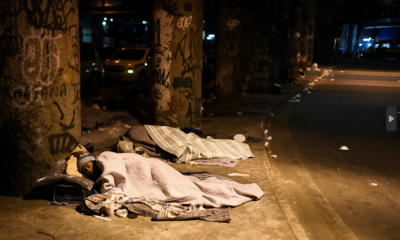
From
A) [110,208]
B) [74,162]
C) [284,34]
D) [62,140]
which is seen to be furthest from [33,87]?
[284,34]

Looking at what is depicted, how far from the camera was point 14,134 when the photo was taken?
14.4ft

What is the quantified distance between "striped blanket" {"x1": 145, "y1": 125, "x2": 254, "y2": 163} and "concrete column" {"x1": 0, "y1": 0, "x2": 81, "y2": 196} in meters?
2.10

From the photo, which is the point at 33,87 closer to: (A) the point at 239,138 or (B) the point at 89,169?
(B) the point at 89,169

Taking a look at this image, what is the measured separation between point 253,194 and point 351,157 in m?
3.37

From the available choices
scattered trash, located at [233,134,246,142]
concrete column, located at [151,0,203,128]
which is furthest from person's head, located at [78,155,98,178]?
scattered trash, located at [233,134,246,142]

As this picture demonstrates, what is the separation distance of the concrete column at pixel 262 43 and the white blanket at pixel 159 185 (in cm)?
1127

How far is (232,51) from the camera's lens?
11773 millimetres

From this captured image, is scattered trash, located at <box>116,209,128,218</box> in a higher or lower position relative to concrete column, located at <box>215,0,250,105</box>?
lower

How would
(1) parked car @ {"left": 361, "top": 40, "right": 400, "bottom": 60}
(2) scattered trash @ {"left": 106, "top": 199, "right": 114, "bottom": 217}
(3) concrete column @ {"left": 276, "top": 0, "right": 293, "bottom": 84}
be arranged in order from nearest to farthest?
(2) scattered trash @ {"left": 106, "top": 199, "right": 114, "bottom": 217} → (3) concrete column @ {"left": 276, "top": 0, "right": 293, "bottom": 84} → (1) parked car @ {"left": 361, "top": 40, "right": 400, "bottom": 60}

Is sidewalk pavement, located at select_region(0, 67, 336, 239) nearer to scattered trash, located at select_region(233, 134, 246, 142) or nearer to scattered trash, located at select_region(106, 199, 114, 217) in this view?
scattered trash, located at select_region(106, 199, 114, 217)

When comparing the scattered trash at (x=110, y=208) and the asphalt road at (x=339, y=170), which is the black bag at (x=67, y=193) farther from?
the asphalt road at (x=339, y=170)

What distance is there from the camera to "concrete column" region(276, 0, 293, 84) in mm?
19516

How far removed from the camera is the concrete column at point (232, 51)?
11.6m

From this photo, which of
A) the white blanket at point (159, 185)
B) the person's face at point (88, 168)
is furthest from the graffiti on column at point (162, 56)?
the person's face at point (88, 168)
